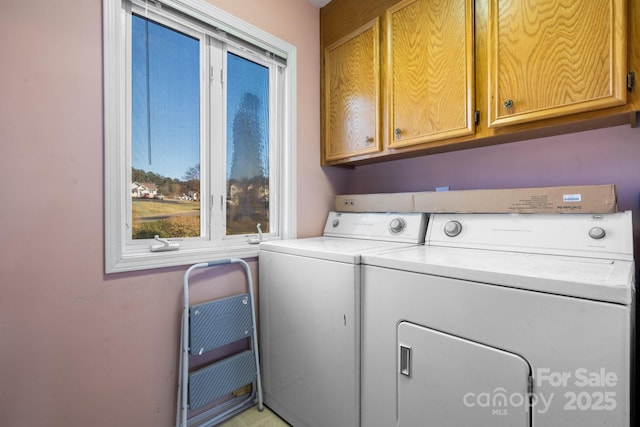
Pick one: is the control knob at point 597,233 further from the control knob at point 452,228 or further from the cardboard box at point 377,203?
the cardboard box at point 377,203

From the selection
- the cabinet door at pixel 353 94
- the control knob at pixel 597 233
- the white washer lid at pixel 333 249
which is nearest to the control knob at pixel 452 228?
the white washer lid at pixel 333 249

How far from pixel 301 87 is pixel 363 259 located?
1330mm

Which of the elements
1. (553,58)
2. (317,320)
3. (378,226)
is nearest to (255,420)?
(317,320)

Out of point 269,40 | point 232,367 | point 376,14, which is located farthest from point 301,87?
point 232,367

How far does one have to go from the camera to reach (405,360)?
1.08 m

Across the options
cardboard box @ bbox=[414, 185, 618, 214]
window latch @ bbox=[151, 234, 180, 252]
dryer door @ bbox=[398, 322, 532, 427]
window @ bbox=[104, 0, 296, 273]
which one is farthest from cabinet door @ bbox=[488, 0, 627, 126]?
window latch @ bbox=[151, 234, 180, 252]

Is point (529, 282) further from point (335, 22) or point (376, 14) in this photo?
point (335, 22)

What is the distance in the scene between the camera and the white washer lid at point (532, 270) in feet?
2.41

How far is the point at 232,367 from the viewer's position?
159 cm

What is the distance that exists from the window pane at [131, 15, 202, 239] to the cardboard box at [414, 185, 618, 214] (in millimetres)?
1303

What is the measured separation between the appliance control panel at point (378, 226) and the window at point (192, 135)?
327 mm

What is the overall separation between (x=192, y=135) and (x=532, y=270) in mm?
1665

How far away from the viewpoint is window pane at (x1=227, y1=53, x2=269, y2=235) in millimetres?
1765

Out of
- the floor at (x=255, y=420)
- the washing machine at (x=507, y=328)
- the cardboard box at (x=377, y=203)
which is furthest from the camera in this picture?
the cardboard box at (x=377, y=203)
